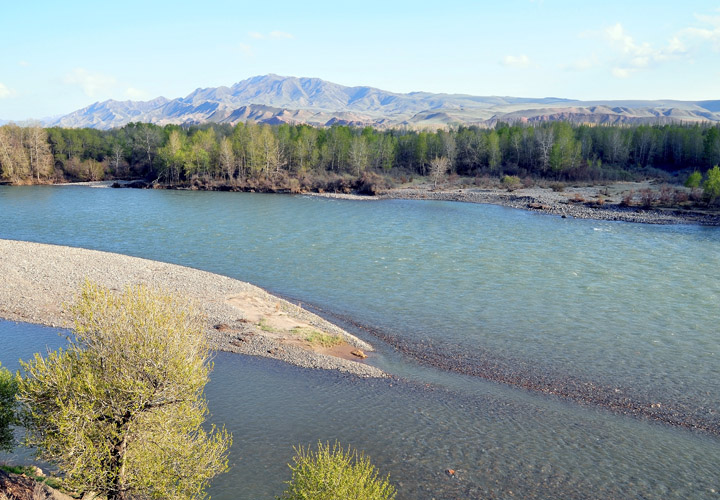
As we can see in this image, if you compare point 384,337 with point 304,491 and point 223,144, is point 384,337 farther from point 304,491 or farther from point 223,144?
point 223,144

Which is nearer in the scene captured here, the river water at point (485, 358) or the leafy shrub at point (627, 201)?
the river water at point (485, 358)

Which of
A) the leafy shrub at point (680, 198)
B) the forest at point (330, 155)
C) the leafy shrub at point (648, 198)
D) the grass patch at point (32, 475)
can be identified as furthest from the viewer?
the forest at point (330, 155)

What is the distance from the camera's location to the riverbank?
87.5ft

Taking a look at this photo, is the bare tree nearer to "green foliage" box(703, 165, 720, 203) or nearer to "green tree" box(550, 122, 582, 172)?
"green tree" box(550, 122, 582, 172)

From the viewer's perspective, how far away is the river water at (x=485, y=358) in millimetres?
18250

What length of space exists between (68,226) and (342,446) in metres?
56.5

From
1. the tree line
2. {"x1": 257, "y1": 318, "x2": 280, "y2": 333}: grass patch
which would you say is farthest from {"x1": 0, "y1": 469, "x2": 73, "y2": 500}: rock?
the tree line

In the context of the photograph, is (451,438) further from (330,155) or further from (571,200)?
(330,155)

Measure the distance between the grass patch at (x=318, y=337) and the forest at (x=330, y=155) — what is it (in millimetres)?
77961

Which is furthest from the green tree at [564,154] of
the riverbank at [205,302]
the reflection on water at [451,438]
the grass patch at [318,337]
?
the reflection on water at [451,438]

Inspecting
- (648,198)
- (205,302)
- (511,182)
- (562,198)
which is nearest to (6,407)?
(205,302)

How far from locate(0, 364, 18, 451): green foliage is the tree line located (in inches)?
3854

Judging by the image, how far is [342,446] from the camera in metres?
18.9

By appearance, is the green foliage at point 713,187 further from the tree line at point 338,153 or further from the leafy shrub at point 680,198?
the tree line at point 338,153
